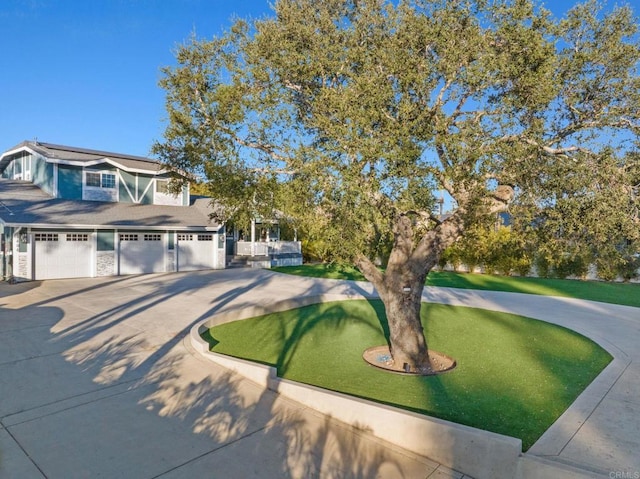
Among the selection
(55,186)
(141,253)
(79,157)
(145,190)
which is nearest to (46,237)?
(55,186)

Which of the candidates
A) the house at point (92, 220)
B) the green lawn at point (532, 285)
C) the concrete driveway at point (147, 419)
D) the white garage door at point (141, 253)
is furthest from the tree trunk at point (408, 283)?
the white garage door at point (141, 253)

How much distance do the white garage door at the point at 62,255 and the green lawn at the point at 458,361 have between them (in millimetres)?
11948

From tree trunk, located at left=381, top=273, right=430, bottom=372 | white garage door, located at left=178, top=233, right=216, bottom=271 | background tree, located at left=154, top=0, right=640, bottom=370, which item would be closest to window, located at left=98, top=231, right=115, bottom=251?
white garage door, located at left=178, top=233, right=216, bottom=271

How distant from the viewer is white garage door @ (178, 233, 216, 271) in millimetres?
21250

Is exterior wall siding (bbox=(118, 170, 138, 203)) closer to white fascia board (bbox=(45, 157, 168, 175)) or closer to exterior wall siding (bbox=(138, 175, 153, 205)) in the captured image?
exterior wall siding (bbox=(138, 175, 153, 205))

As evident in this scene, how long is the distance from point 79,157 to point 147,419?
1937cm

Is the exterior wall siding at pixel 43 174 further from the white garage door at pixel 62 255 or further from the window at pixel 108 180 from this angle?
the white garage door at pixel 62 255

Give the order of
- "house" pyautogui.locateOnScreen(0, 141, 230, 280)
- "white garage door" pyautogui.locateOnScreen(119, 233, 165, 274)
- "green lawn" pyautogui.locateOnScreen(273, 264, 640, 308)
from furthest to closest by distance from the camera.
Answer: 1. "white garage door" pyautogui.locateOnScreen(119, 233, 165, 274)
2. "house" pyautogui.locateOnScreen(0, 141, 230, 280)
3. "green lawn" pyautogui.locateOnScreen(273, 264, 640, 308)

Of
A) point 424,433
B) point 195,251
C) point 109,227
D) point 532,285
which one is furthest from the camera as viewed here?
point 195,251

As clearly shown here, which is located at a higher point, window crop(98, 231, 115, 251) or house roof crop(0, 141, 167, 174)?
house roof crop(0, 141, 167, 174)

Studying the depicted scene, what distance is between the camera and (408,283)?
23.8 ft

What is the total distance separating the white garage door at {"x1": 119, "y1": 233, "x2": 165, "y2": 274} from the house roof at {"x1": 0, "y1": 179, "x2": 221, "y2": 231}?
857 millimetres

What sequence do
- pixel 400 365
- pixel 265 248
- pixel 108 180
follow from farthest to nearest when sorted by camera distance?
pixel 265 248 → pixel 108 180 → pixel 400 365

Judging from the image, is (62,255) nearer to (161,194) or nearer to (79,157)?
(79,157)
